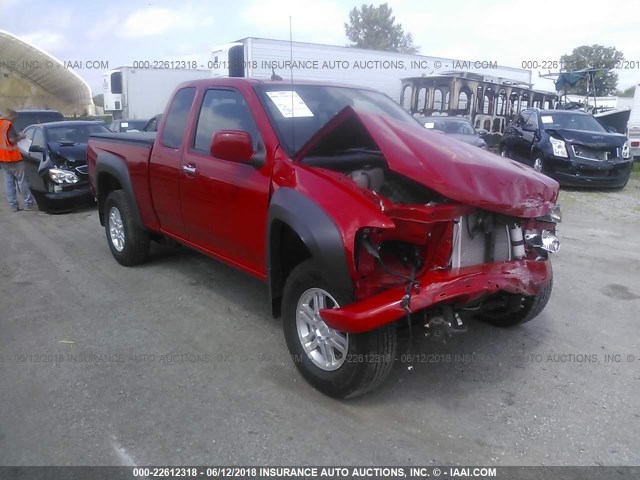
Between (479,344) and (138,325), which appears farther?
(138,325)

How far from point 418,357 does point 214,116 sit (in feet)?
8.01

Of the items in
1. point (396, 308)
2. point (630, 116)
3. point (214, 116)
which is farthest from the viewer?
A: point (630, 116)

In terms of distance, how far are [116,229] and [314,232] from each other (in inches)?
145

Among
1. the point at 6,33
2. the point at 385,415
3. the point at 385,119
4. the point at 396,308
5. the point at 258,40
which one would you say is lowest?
the point at 385,415

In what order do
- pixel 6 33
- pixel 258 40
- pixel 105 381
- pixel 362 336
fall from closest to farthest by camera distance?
1. pixel 362 336
2. pixel 105 381
3. pixel 258 40
4. pixel 6 33

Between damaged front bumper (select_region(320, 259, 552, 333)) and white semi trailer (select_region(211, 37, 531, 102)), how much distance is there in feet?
37.8

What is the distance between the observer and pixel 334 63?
712 inches

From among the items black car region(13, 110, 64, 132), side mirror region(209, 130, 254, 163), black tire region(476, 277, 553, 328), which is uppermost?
black car region(13, 110, 64, 132)

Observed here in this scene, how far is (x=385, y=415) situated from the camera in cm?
311

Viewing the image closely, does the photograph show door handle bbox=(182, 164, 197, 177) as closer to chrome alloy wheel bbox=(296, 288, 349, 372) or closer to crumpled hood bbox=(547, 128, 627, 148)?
chrome alloy wheel bbox=(296, 288, 349, 372)

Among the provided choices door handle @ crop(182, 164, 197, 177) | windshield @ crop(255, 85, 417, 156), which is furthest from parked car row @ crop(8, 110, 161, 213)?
windshield @ crop(255, 85, 417, 156)

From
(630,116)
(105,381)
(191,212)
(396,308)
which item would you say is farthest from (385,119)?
(630,116)

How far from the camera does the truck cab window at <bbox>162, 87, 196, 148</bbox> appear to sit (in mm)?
4645

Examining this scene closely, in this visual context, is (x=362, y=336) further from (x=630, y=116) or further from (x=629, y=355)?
(x=630, y=116)
